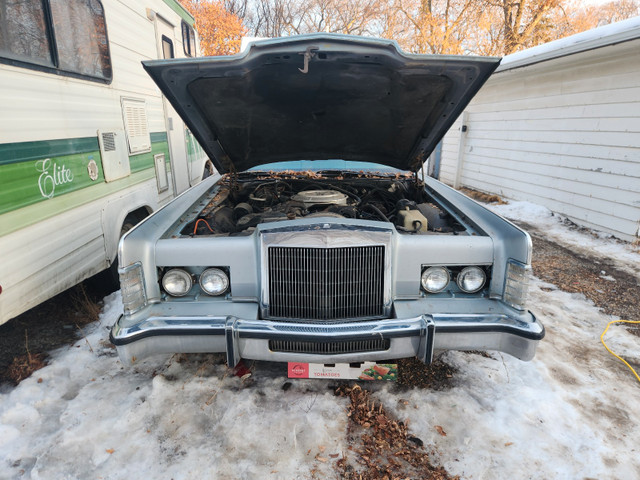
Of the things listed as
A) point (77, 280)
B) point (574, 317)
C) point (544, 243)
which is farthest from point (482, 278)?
point (544, 243)

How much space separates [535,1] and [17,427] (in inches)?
731

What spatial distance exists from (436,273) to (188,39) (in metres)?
6.05

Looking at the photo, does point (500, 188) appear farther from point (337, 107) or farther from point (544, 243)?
point (337, 107)

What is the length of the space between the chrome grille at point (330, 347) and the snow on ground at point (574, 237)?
142 inches

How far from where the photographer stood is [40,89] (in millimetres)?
3025

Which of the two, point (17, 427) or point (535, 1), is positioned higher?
point (535, 1)

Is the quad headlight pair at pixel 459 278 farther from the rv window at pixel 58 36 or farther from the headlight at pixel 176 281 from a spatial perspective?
the rv window at pixel 58 36

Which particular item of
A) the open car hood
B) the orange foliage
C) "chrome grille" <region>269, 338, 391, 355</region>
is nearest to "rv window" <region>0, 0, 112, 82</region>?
the open car hood

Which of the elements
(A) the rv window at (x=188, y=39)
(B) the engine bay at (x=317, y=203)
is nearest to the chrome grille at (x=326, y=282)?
(B) the engine bay at (x=317, y=203)

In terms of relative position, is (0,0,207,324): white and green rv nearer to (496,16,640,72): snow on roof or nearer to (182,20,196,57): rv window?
(182,20,196,57): rv window

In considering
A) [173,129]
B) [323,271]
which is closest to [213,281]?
[323,271]

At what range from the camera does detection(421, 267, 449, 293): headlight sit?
2.67 metres

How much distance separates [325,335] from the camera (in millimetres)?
2365

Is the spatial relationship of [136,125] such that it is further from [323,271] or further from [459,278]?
[459,278]
